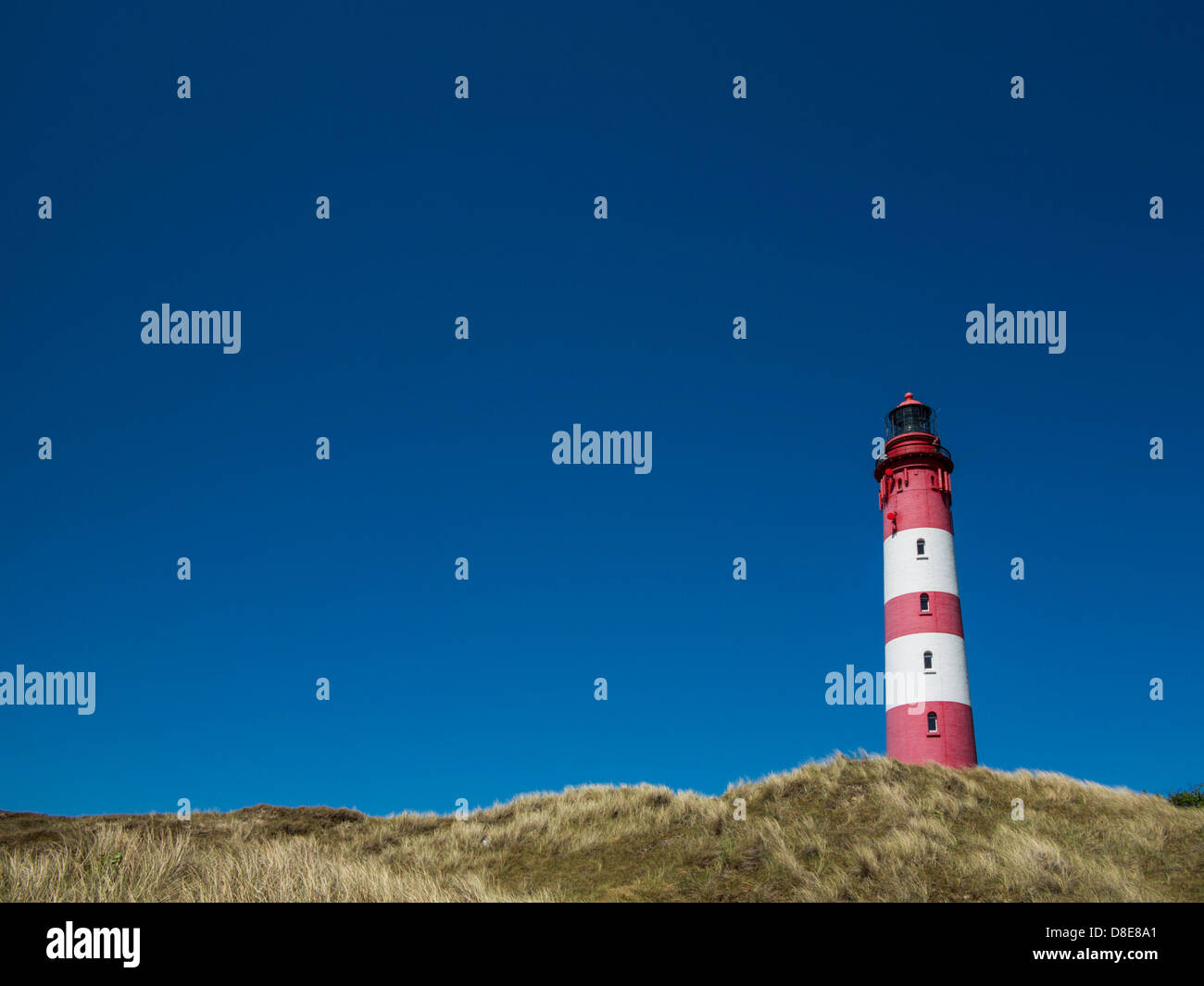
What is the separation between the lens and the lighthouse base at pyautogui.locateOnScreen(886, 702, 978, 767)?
98.3ft

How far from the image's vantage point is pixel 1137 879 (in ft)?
57.2

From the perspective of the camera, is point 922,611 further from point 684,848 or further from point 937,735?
point 684,848

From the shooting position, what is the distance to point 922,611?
3166cm

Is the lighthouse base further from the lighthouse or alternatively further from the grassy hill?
the grassy hill

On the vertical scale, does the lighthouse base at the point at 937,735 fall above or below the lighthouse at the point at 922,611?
below

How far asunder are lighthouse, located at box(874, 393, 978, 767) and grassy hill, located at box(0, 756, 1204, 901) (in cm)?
276

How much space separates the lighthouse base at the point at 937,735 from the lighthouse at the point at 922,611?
3cm

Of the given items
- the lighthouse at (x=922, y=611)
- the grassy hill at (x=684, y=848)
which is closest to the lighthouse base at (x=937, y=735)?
the lighthouse at (x=922, y=611)

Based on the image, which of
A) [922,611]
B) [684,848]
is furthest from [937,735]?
[684,848]

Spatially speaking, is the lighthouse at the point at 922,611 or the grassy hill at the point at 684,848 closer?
the grassy hill at the point at 684,848

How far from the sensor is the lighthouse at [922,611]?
1196 inches

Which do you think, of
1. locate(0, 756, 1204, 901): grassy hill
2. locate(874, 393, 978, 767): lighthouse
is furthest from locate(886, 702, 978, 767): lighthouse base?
locate(0, 756, 1204, 901): grassy hill

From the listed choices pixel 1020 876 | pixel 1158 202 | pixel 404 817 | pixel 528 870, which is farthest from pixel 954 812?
pixel 1158 202

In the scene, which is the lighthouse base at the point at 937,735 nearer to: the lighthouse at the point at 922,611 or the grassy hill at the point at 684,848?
the lighthouse at the point at 922,611
